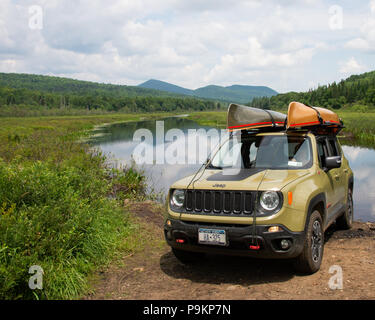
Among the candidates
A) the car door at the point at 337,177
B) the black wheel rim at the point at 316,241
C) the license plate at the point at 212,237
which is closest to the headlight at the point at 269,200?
the license plate at the point at 212,237

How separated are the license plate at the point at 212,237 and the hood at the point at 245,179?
22.9 inches

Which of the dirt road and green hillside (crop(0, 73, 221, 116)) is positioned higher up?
green hillside (crop(0, 73, 221, 116))

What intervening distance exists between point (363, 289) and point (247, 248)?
1557 mm

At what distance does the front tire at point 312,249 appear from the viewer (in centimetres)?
498

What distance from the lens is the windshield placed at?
19.2ft

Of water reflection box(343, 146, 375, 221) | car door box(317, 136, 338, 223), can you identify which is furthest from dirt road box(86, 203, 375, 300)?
water reflection box(343, 146, 375, 221)

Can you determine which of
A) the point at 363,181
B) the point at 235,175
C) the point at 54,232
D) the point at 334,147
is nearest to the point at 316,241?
the point at 235,175

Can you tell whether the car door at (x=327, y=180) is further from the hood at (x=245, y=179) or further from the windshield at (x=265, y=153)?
the hood at (x=245, y=179)

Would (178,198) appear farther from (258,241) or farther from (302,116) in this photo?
(302,116)

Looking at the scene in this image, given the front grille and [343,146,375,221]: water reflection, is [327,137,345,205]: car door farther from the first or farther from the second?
[343,146,375,221]: water reflection

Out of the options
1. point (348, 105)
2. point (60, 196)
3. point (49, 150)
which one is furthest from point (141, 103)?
point (60, 196)

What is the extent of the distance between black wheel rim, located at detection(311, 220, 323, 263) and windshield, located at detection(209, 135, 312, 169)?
92cm

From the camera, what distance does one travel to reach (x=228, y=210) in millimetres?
4953

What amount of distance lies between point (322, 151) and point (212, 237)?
2.81 metres
